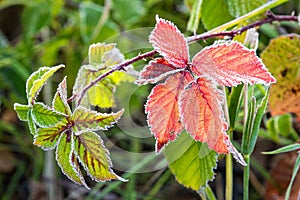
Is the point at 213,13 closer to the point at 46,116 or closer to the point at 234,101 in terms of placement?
the point at 234,101

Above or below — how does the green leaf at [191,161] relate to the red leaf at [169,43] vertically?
below

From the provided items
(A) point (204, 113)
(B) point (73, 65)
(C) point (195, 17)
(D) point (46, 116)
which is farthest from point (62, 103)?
(B) point (73, 65)

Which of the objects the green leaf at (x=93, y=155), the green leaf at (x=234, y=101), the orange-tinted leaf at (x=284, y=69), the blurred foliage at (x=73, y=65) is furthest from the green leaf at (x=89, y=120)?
the blurred foliage at (x=73, y=65)

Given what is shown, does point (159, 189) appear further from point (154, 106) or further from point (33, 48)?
point (154, 106)

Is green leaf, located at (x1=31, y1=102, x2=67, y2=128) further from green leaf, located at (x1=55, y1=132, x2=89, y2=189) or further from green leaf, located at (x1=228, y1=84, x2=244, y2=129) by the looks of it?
green leaf, located at (x1=228, y1=84, x2=244, y2=129)

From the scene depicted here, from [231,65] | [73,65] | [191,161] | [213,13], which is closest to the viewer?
[231,65]

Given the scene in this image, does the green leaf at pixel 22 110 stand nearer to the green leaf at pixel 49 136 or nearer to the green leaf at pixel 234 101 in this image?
the green leaf at pixel 49 136

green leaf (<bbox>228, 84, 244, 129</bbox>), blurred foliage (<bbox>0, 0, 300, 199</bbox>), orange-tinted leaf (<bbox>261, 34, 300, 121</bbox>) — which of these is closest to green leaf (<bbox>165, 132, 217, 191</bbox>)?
green leaf (<bbox>228, 84, 244, 129</bbox>)

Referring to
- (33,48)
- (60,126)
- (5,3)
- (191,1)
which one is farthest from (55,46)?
(60,126)
